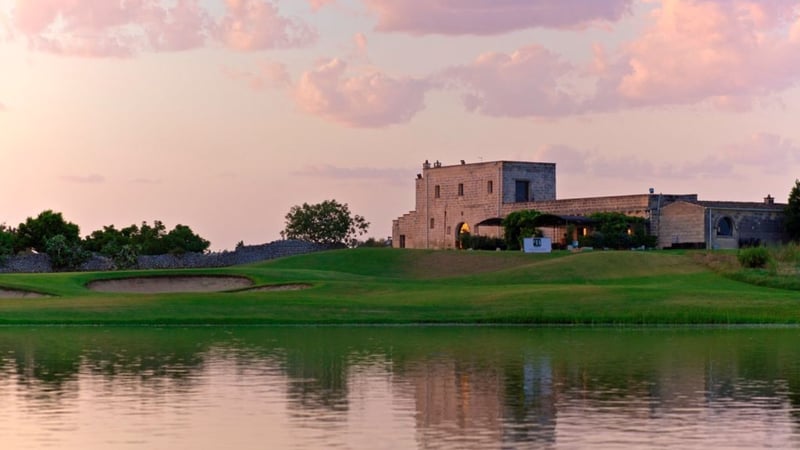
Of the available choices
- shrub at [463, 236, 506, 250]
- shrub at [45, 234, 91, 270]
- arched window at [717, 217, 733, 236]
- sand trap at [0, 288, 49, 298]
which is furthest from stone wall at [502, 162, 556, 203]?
sand trap at [0, 288, 49, 298]

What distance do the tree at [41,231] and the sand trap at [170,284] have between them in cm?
5327

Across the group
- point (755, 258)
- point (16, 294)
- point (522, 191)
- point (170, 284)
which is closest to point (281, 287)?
point (170, 284)

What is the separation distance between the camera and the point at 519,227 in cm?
9981

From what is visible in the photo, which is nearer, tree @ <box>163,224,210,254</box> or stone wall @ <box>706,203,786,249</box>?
stone wall @ <box>706,203,786,249</box>

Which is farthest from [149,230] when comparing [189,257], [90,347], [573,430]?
[573,430]

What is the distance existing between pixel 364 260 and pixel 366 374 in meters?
60.0

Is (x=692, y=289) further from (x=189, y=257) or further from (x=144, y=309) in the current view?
(x=189, y=257)

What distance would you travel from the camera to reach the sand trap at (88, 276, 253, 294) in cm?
7150

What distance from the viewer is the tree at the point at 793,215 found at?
98.6 meters

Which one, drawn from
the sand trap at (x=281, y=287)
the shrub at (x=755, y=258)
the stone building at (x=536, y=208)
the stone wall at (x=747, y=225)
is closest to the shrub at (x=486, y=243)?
the stone building at (x=536, y=208)

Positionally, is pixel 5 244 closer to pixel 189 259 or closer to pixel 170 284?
pixel 189 259

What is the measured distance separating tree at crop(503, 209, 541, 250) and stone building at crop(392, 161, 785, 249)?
2258 mm

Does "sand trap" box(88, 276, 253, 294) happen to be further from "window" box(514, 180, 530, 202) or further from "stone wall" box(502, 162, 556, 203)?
"window" box(514, 180, 530, 202)

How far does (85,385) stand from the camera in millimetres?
28891
